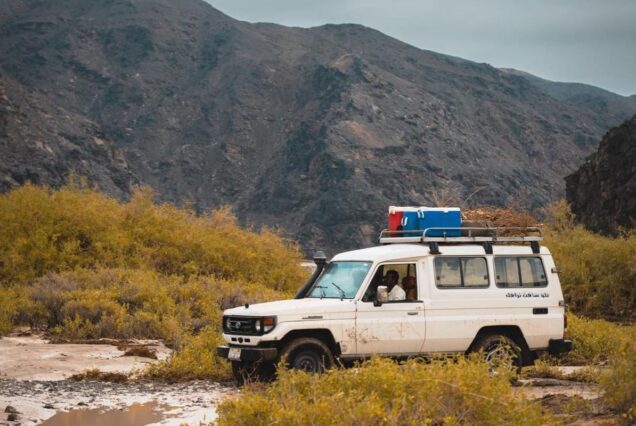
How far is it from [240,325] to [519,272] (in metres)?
4.33

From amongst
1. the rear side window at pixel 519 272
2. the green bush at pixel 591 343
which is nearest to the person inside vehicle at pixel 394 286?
the rear side window at pixel 519 272

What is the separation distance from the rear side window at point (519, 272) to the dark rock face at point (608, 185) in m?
42.6

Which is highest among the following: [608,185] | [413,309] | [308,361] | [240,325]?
[608,185]

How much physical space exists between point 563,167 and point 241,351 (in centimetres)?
11995

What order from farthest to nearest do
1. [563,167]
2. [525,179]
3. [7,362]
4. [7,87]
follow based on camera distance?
1. [563,167]
2. [525,179]
3. [7,87]
4. [7,362]

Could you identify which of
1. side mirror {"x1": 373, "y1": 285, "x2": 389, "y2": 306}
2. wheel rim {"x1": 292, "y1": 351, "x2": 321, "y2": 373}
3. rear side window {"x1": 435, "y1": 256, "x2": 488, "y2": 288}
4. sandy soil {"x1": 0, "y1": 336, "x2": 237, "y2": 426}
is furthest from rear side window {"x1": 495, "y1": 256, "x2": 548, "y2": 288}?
sandy soil {"x1": 0, "y1": 336, "x2": 237, "y2": 426}

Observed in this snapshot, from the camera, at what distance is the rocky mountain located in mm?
100875

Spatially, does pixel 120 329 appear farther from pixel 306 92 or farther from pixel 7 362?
pixel 306 92

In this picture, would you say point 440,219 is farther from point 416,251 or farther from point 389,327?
point 389,327

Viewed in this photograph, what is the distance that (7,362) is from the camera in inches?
643

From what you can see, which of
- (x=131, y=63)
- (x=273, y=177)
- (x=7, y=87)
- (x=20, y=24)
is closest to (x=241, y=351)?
(x=7, y=87)

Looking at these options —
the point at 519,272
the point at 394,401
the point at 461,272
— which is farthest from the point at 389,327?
the point at 394,401

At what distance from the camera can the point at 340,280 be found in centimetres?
1268

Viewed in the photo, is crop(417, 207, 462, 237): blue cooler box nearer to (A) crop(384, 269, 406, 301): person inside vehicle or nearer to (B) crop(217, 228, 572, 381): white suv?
(B) crop(217, 228, 572, 381): white suv
